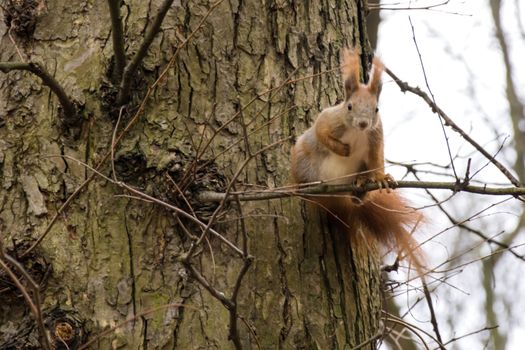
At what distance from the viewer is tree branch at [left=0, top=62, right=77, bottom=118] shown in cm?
183

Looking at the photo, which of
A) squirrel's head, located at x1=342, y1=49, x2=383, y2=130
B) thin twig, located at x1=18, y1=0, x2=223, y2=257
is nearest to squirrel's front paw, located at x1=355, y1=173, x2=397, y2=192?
squirrel's head, located at x1=342, y1=49, x2=383, y2=130

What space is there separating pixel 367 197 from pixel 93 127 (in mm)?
786

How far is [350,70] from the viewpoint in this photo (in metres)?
2.28

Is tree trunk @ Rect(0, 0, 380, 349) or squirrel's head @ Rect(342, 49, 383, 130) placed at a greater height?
squirrel's head @ Rect(342, 49, 383, 130)

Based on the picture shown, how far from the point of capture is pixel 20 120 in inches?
81.4

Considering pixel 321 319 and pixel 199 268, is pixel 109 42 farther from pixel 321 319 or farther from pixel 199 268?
pixel 321 319

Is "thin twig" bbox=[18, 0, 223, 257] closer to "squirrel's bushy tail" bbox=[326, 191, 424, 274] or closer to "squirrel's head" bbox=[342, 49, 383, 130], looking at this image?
"squirrel's head" bbox=[342, 49, 383, 130]

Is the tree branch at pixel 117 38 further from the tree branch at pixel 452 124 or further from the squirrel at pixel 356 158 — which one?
the tree branch at pixel 452 124

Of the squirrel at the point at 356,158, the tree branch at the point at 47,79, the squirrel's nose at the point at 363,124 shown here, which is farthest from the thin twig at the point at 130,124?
the squirrel's nose at the point at 363,124

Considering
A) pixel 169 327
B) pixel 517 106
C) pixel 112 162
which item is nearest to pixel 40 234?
pixel 112 162

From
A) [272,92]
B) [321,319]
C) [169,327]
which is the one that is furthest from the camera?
[272,92]

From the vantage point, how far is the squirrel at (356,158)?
224 cm

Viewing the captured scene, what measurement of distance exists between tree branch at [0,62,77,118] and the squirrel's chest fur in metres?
0.74

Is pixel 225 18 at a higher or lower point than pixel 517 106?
lower
